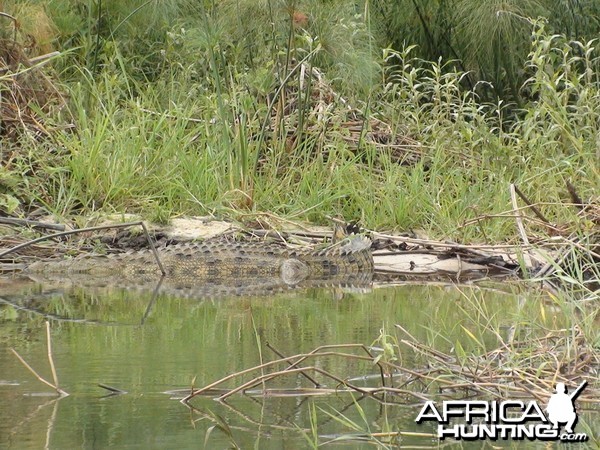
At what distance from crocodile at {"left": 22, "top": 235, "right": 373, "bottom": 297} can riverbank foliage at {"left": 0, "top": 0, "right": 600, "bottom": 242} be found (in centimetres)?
55

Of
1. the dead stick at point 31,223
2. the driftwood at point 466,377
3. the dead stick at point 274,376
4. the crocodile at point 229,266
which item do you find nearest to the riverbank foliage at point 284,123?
the dead stick at point 31,223

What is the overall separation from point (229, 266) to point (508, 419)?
16.1ft

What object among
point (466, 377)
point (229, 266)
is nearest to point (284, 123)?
point (229, 266)

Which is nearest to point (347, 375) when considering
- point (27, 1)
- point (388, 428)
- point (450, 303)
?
point (388, 428)

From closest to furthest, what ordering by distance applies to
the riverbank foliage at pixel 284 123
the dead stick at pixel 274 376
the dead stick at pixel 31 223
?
the dead stick at pixel 274 376, the dead stick at pixel 31 223, the riverbank foliage at pixel 284 123

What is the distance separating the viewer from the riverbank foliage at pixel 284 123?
8.73 m

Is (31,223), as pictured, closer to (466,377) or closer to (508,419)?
(466,377)

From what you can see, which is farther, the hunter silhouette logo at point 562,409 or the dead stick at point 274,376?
the dead stick at point 274,376

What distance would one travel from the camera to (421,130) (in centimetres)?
1000

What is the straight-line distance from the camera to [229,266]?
832cm

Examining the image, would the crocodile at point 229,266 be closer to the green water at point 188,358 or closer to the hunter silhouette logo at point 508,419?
the green water at point 188,358

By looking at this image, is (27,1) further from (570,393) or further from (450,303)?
(570,393)

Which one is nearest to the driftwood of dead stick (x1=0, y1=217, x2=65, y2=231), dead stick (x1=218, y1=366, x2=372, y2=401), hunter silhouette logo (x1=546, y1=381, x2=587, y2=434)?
dead stick (x1=218, y1=366, x2=372, y2=401)

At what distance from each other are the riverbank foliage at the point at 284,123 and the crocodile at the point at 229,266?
0.55m
